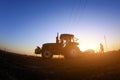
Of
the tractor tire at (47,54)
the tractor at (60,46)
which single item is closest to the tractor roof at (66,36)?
the tractor at (60,46)

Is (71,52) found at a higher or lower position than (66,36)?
lower

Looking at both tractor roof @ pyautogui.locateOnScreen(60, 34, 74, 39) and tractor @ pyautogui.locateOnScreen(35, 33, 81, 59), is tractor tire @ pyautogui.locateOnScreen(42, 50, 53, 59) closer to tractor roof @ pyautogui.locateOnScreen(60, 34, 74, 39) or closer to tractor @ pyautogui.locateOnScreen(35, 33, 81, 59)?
tractor @ pyautogui.locateOnScreen(35, 33, 81, 59)

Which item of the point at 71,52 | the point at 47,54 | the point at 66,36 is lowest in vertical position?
the point at 47,54

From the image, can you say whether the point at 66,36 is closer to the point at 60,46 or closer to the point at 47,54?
the point at 60,46

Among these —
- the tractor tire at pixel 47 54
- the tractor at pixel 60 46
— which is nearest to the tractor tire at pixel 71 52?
the tractor at pixel 60 46

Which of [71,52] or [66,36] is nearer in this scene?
[71,52]

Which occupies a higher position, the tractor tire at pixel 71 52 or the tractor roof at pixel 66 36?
the tractor roof at pixel 66 36

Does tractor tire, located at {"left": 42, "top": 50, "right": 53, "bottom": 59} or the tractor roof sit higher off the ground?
the tractor roof

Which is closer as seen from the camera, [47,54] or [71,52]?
[71,52]

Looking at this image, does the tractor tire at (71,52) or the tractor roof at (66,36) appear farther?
the tractor roof at (66,36)

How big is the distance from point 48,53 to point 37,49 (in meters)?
2.14

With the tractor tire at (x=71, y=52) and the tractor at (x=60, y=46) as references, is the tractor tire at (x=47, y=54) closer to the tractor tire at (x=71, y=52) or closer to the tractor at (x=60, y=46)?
the tractor at (x=60, y=46)

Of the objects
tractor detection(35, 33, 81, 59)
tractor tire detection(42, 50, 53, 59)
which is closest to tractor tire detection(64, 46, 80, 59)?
tractor detection(35, 33, 81, 59)

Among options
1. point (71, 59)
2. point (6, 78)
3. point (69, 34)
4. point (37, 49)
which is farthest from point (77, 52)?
point (6, 78)
